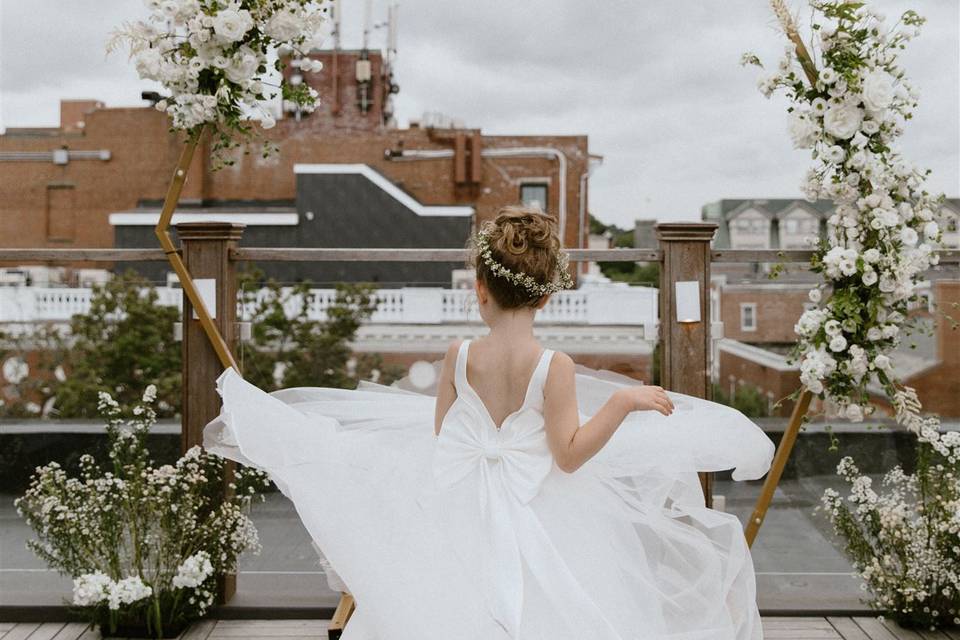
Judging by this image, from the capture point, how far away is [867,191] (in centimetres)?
310

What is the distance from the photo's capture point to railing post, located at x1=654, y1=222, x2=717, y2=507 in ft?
11.5

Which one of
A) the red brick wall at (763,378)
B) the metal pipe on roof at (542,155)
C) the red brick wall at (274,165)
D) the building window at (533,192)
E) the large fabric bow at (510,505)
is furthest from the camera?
the building window at (533,192)

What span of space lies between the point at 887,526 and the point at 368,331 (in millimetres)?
2067

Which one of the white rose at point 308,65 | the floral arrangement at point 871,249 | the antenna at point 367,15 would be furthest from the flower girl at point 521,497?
the antenna at point 367,15

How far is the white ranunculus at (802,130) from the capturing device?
310 cm

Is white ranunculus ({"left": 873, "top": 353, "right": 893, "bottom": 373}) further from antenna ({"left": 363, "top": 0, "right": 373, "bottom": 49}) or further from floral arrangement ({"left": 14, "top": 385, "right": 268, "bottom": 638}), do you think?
antenna ({"left": 363, "top": 0, "right": 373, "bottom": 49})

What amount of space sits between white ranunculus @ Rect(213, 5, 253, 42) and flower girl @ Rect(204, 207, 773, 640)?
1.31 meters

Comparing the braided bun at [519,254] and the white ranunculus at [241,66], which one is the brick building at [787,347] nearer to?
the braided bun at [519,254]

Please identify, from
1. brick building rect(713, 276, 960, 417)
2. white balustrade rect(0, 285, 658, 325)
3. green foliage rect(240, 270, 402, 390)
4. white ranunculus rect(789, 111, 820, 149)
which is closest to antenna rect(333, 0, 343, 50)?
white balustrade rect(0, 285, 658, 325)

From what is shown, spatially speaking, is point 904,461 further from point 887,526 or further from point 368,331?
point 368,331

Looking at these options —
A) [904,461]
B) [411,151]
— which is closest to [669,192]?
[411,151]

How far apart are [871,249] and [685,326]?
72cm

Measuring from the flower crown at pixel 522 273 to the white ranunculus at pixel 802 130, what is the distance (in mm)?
1228

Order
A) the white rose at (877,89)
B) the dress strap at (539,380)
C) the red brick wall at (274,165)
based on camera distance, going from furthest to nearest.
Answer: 1. the red brick wall at (274,165)
2. the white rose at (877,89)
3. the dress strap at (539,380)
